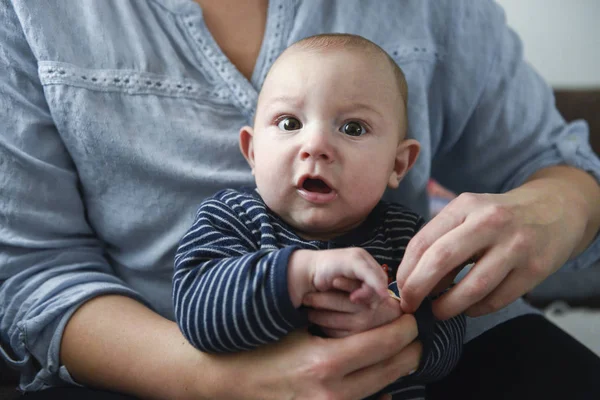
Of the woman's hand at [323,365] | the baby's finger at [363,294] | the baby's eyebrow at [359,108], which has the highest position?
the baby's eyebrow at [359,108]

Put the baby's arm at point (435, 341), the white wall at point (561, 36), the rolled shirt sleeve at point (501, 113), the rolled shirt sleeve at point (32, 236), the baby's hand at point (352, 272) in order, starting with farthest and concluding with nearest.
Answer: the white wall at point (561, 36) < the rolled shirt sleeve at point (501, 113) < the rolled shirt sleeve at point (32, 236) < the baby's arm at point (435, 341) < the baby's hand at point (352, 272)

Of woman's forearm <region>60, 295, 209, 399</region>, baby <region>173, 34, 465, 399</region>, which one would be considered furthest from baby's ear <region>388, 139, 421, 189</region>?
woman's forearm <region>60, 295, 209, 399</region>

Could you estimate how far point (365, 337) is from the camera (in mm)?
703

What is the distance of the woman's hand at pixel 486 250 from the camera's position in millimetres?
694

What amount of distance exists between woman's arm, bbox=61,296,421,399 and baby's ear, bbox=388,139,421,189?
9.7 inches

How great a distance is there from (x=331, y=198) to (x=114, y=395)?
0.39m

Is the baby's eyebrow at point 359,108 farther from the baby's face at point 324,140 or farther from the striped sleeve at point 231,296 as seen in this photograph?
the striped sleeve at point 231,296

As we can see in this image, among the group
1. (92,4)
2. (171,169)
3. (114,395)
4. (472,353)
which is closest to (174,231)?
(171,169)

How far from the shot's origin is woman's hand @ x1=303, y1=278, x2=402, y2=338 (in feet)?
2.23

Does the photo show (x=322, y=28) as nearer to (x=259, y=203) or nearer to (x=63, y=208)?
(x=259, y=203)

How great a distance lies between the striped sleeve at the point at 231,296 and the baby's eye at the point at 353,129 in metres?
0.21

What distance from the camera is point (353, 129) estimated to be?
0.82 m

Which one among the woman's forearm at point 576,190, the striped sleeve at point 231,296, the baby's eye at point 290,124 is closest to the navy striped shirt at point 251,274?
the striped sleeve at point 231,296

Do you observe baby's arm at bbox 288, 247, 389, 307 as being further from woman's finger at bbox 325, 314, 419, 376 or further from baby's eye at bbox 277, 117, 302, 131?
baby's eye at bbox 277, 117, 302, 131
